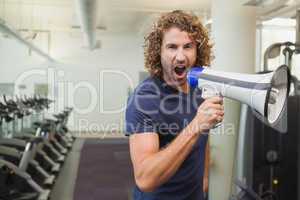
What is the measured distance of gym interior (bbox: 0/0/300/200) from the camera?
2797 millimetres

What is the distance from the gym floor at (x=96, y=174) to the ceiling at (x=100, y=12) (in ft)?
8.59

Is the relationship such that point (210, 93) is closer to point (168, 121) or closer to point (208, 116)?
point (208, 116)

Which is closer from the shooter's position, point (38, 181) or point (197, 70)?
point (197, 70)

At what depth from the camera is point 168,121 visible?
118 centimetres

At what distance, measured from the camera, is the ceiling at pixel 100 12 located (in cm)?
688

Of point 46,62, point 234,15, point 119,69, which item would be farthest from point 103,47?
point 234,15

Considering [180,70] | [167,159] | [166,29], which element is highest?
[166,29]

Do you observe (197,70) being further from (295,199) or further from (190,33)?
(295,199)

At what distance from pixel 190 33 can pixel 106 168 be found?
17.3 ft

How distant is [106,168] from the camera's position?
244 inches

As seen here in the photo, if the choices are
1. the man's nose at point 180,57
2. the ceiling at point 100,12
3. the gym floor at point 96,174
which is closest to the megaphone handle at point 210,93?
the man's nose at point 180,57

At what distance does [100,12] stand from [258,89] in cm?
685

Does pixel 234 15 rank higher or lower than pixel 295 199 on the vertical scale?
higher

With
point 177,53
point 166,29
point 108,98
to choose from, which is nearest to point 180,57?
→ point 177,53
